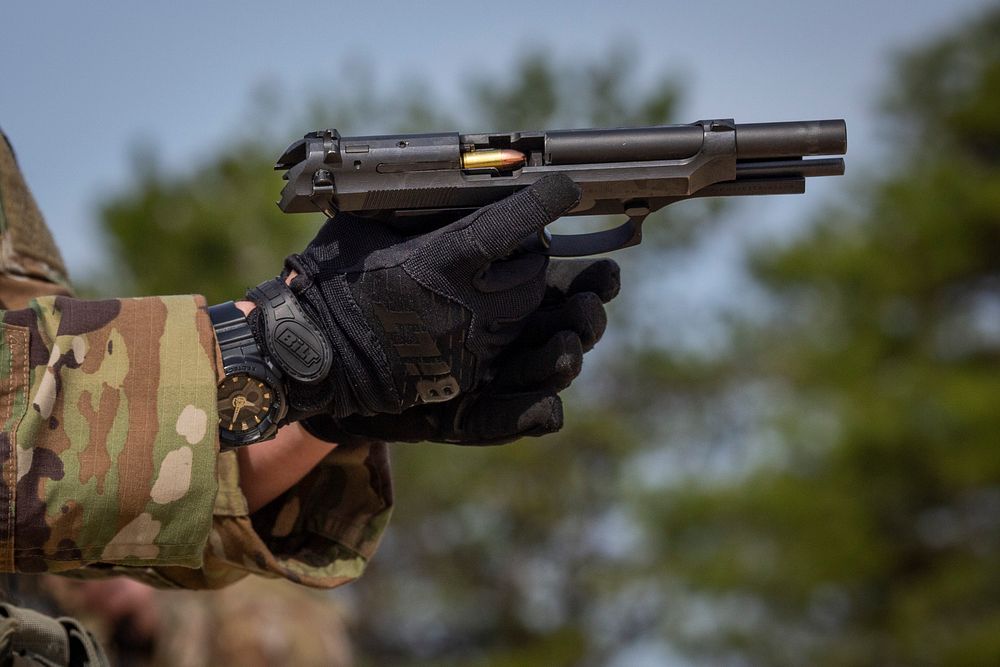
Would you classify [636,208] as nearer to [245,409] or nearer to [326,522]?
[245,409]

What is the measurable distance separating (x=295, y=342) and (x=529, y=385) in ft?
1.41

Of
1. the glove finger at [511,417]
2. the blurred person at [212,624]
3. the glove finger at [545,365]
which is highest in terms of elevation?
the glove finger at [545,365]

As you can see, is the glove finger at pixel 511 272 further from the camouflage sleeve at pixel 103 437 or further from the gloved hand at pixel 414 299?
the camouflage sleeve at pixel 103 437

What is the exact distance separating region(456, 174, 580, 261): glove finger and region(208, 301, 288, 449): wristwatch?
39 centimetres

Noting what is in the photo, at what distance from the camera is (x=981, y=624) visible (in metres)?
13.4

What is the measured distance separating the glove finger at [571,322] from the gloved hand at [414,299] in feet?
0.38

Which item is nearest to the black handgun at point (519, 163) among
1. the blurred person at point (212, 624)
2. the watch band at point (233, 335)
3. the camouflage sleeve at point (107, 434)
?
the watch band at point (233, 335)

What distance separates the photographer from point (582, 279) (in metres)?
2.28

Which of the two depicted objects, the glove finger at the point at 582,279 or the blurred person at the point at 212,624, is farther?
the blurred person at the point at 212,624

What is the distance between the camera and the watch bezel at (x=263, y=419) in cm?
193

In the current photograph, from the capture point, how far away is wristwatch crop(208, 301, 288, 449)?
1920mm

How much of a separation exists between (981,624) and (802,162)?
42.1 feet

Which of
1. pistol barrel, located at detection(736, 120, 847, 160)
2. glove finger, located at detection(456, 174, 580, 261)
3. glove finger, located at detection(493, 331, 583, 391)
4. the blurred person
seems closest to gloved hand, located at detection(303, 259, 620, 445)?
glove finger, located at detection(493, 331, 583, 391)

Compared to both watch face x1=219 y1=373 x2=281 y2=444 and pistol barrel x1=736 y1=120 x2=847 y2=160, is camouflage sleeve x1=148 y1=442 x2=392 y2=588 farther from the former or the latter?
pistol barrel x1=736 y1=120 x2=847 y2=160
